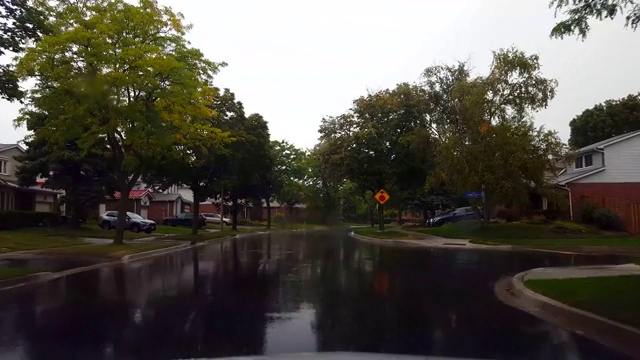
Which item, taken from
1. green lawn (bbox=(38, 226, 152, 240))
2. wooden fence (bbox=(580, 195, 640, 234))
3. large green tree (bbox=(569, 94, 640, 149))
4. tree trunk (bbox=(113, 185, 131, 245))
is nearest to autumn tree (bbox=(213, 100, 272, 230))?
green lawn (bbox=(38, 226, 152, 240))

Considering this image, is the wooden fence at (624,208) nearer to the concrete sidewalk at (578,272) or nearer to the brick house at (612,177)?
the brick house at (612,177)

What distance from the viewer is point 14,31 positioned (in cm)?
1570

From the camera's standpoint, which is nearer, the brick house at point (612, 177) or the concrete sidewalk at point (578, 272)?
the concrete sidewalk at point (578, 272)

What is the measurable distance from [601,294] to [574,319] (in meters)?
1.82

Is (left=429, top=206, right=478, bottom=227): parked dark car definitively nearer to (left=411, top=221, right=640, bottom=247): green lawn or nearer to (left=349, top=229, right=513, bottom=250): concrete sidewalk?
(left=411, top=221, right=640, bottom=247): green lawn

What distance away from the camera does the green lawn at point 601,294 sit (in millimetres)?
10156

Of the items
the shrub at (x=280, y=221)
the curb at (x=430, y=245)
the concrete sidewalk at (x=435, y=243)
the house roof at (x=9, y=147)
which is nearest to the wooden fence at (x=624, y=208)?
the concrete sidewalk at (x=435, y=243)

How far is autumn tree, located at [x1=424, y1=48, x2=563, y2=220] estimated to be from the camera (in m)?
34.2

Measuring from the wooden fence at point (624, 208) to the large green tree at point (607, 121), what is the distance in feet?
74.2

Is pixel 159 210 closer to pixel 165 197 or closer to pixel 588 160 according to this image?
pixel 165 197

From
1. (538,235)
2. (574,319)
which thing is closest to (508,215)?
(538,235)

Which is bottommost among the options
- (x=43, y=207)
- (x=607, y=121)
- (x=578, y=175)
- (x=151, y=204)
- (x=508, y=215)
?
(x=508, y=215)

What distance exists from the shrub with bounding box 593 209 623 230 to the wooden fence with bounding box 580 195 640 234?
0.35 meters

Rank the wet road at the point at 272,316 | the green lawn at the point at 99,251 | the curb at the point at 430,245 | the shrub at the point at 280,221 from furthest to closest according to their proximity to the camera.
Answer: the shrub at the point at 280,221 < the curb at the point at 430,245 < the green lawn at the point at 99,251 < the wet road at the point at 272,316
